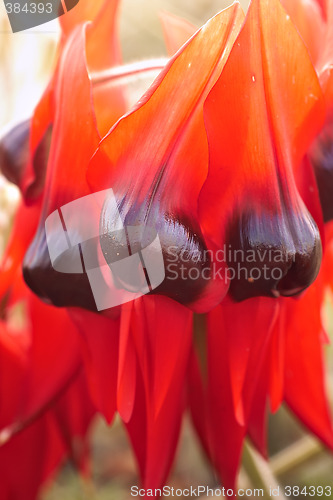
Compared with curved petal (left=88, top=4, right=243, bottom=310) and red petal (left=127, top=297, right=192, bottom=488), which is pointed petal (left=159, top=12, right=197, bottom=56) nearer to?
curved petal (left=88, top=4, right=243, bottom=310)

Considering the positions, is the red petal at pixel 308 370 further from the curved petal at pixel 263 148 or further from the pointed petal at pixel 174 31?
the pointed petal at pixel 174 31

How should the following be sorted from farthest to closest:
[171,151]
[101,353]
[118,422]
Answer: [118,422] → [101,353] → [171,151]

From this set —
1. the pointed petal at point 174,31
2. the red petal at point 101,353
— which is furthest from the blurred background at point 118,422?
the red petal at point 101,353

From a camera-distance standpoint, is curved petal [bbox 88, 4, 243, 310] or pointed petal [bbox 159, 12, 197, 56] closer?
curved petal [bbox 88, 4, 243, 310]

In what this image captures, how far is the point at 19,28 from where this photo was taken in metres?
0.67

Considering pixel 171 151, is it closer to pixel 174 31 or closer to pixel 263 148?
pixel 263 148

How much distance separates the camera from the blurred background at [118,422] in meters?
0.71

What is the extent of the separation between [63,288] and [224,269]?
0.14m

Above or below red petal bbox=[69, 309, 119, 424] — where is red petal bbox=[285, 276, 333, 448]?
below

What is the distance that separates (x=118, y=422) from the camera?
1.03 m

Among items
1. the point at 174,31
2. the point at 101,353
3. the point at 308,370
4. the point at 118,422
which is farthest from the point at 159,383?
the point at 118,422

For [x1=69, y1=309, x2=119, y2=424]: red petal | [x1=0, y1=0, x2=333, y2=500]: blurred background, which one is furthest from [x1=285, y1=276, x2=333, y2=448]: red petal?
[x1=69, y1=309, x2=119, y2=424]: red petal

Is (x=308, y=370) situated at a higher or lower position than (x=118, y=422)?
higher

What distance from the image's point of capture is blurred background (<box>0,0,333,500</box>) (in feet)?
2.35
